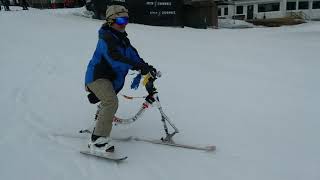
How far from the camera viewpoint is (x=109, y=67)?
214 inches

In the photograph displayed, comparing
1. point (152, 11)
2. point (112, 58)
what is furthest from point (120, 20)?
point (152, 11)

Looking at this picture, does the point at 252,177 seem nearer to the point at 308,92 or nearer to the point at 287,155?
the point at 287,155

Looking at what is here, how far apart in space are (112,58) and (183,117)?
7.85 ft

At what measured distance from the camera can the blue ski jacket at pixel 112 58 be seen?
5188mm

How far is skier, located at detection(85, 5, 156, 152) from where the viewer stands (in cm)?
520

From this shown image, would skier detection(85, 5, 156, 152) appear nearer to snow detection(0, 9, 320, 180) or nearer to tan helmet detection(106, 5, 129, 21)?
tan helmet detection(106, 5, 129, 21)

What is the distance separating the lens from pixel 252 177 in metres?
5.02

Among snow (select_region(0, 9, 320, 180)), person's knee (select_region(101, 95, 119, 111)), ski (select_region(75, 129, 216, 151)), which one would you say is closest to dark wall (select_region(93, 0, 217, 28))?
snow (select_region(0, 9, 320, 180))

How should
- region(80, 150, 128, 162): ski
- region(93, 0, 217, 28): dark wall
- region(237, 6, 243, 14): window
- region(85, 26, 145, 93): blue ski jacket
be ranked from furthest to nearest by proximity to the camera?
region(237, 6, 243, 14): window < region(93, 0, 217, 28): dark wall < region(80, 150, 128, 162): ski < region(85, 26, 145, 93): blue ski jacket

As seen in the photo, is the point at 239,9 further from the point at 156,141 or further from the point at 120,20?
the point at 120,20

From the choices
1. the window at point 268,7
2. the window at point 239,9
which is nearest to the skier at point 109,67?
the window at point 239,9

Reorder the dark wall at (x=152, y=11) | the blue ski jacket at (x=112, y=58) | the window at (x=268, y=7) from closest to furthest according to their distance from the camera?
the blue ski jacket at (x=112, y=58), the dark wall at (x=152, y=11), the window at (x=268, y=7)

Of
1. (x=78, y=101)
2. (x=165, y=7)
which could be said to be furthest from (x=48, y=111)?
(x=165, y=7)

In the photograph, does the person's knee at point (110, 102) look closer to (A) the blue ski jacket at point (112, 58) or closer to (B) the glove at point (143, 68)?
(A) the blue ski jacket at point (112, 58)
